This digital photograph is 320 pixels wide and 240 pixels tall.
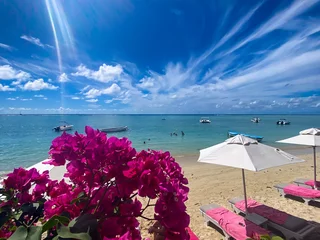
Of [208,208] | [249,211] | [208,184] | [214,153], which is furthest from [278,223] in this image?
[208,184]

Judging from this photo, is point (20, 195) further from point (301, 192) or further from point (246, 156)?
point (301, 192)

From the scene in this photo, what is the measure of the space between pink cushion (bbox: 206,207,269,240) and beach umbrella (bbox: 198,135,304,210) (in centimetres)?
120

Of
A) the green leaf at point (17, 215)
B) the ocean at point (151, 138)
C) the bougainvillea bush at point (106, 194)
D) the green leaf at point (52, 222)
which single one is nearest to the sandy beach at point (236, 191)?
the bougainvillea bush at point (106, 194)

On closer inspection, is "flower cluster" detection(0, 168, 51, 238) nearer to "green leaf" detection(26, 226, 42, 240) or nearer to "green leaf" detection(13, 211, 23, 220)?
"green leaf" detection(13, 211, 23, 220)

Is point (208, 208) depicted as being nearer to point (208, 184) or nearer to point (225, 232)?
point (225, 232)

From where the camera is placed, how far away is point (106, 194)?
3.24 ft

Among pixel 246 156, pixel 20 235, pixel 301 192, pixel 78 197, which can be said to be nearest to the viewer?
pixel 20 235

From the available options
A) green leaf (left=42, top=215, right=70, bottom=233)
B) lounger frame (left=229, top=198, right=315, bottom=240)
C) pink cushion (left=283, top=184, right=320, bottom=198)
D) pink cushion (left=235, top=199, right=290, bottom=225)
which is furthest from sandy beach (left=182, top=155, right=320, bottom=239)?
green leaf (left=42, top=215, right=70, bottom=233)

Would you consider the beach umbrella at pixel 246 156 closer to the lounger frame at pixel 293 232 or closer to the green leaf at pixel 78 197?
the lounger frame at pixel 293 232

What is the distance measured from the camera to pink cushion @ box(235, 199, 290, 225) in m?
4.33

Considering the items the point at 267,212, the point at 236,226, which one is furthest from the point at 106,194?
the point at 267,212

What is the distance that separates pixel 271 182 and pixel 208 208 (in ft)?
16.5

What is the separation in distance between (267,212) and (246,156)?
1953 mm

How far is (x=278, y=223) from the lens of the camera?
4.18 metres
